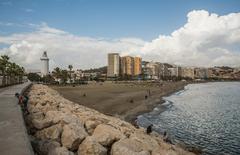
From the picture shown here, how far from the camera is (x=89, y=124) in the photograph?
34.9 feet

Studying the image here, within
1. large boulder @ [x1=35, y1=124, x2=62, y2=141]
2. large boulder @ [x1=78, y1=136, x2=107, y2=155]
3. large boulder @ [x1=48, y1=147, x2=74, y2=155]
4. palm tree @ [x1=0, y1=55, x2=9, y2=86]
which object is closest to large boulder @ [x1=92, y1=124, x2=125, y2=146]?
large boulder @ [x1=78, y1=136, x2=107, y2=155]

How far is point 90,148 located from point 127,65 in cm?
17605

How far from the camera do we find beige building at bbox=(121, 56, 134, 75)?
183 m

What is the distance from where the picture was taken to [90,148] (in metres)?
7.86

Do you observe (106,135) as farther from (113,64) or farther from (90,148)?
(113,64)

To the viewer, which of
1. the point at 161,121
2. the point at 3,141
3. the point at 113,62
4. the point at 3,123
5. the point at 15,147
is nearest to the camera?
the point at 15,147

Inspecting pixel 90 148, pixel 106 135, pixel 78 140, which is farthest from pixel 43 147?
pixel 106 135

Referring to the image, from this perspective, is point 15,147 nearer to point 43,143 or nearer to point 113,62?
point 43,143

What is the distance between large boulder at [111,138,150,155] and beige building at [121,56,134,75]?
17335 centimetres

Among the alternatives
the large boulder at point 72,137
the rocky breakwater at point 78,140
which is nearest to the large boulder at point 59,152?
the rocky breakwater at point 78,140

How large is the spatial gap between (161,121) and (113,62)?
153193 mm

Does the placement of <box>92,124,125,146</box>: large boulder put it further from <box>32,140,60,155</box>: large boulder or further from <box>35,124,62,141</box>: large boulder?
<box>32,140,60,155</box>: large boulder

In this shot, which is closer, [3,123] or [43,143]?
[43,143]

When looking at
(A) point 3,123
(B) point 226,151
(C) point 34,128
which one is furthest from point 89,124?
(B) point 226,151
